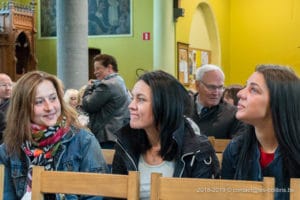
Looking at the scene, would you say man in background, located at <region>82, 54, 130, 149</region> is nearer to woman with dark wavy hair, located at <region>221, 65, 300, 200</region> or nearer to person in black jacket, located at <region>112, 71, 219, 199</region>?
person in black jacket, located at <region>112, 71, 219, 199</region>

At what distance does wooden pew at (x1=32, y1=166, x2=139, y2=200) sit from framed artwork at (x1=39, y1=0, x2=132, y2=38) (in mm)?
7828

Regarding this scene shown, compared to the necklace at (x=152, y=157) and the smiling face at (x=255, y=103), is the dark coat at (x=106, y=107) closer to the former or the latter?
the necklace at (x=152, y=157)

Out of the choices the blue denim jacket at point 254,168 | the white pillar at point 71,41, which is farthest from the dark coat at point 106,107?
the blue denim jacket at point 254,168

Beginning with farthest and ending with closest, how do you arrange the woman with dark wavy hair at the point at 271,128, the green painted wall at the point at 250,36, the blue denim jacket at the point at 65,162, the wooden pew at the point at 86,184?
1. the green painted wall at the point at 250,36
2. the blue denim jacket at the point at 65,162
3. the woman with dark wavy hair at the point at 271,128
4. the wooden pew at the point at 86,184

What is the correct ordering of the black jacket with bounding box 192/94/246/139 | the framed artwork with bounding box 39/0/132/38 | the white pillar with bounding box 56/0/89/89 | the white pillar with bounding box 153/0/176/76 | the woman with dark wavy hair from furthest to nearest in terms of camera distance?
the framed artwork with bounding box 39/0/132/38, the white pillar with bounding box 153/0/176/76, the white pillar with bounding box 56/0/89/89, the black jacket with bounding box 192/94/246/139, the woman with dark wavy hair

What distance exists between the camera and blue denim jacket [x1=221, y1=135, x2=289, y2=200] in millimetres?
2150

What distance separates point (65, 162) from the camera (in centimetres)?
252

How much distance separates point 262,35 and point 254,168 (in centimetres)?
1086

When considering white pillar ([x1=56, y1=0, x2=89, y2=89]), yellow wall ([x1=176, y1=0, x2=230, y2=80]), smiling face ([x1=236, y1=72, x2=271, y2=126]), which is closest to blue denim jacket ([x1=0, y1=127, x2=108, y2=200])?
smiling face ([x1=236, y1=72, x2=271, y2=126])

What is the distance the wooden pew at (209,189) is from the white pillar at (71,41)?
4.64m

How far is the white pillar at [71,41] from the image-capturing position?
6.38 metres

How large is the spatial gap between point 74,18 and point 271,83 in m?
4.63

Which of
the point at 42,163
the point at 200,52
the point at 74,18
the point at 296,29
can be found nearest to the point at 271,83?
the point at 42,163

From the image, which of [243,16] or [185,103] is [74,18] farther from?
[243,16]
